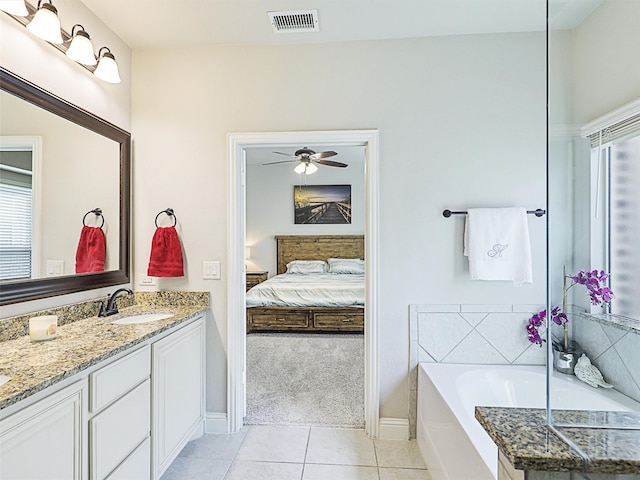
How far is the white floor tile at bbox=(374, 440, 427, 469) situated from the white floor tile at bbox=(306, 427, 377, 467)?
5 cm

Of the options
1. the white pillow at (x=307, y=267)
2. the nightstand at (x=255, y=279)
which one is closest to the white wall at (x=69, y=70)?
the nightstand at (x=255, y=279)

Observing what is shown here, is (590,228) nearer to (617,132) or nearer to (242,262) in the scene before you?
(617,132)

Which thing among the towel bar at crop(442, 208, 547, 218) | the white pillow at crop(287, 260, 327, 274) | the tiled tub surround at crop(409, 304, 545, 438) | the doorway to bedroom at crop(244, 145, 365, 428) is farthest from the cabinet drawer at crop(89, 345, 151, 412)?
the white pillow at crop(287, 260, 327, 274)

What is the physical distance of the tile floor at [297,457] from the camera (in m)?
1.97

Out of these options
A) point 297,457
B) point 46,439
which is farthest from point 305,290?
point 46,439

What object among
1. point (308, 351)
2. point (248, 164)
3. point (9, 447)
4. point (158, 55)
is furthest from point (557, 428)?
point (248, 164)

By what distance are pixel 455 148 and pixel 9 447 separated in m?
2.53

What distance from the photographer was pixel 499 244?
221cm

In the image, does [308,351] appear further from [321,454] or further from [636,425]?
[636,425]

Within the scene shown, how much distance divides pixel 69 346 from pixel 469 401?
6.72 ft

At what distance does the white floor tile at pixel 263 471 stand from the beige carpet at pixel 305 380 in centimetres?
45

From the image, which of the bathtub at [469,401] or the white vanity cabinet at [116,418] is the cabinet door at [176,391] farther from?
the bathtub at [469,401]

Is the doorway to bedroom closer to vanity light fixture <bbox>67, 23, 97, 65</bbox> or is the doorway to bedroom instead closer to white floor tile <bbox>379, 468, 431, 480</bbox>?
white floor tile <bbox>379, 468, 431, 480</bbox>

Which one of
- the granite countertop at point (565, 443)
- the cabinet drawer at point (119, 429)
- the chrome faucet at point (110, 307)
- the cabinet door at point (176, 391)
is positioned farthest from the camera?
the chrome faucet at point (110, 307)
